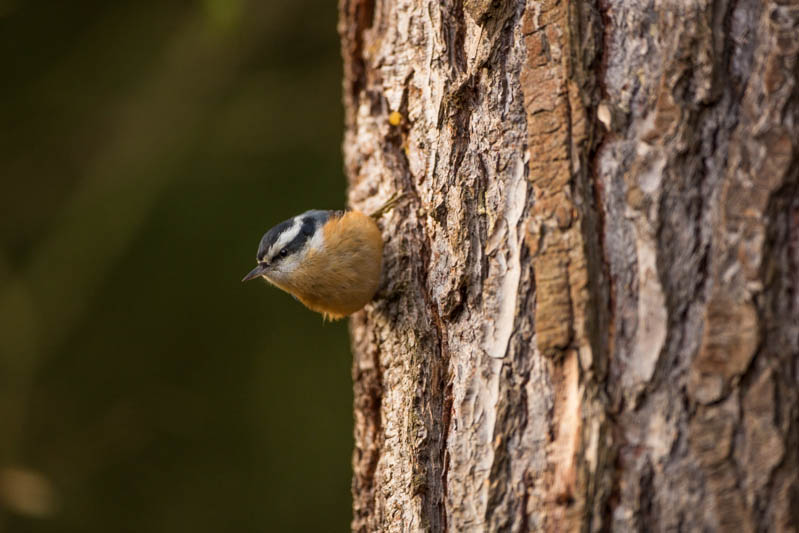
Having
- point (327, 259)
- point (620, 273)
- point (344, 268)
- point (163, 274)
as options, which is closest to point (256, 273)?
point (327, 259)

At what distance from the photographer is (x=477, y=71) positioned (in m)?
1.96

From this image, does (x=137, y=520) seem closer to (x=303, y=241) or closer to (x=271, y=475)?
(x=271, y=475)

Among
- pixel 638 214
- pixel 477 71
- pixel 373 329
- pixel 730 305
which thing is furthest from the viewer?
pixel 373 329

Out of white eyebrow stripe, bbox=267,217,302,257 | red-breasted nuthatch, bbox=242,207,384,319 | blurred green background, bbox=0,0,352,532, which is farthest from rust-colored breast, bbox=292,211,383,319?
blurred green background, bbox=0,0,352,532

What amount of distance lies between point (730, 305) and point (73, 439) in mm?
3915

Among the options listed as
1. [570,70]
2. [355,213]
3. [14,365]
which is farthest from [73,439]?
[570,70]

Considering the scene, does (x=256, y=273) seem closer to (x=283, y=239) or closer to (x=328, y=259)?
(x=283, y=239)

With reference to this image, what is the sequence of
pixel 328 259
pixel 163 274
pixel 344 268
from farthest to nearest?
pixel 163 274 → pixel 328 259 → pixel 344 268

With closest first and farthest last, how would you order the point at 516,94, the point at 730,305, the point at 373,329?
the point at 730,305 < the point at 516,94 < the point at 373,329

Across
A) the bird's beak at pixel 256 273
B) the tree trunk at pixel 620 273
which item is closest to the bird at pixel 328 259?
the bird's beak at pixel 256 273

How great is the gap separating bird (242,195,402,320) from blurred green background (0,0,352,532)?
132 cm

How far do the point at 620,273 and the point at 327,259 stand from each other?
1.47m

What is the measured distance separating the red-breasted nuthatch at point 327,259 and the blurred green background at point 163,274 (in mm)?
1324

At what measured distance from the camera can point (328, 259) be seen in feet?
9.44
